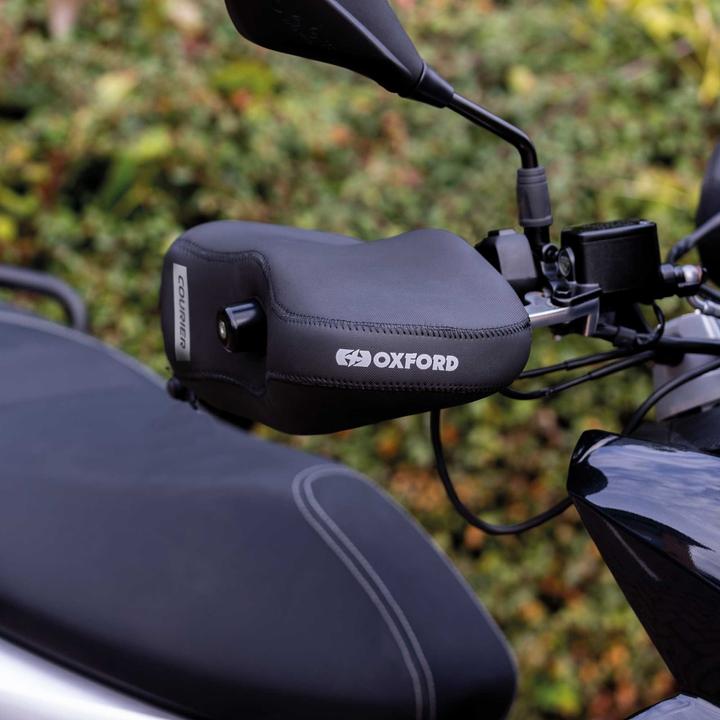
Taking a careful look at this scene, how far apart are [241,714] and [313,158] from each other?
1934 millimetres

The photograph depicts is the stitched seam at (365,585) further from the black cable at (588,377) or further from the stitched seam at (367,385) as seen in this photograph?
the stitched seam at (367,385)

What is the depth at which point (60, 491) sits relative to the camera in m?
1.17

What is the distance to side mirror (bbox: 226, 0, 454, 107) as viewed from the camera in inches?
30.0

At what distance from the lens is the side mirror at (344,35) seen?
2.50 feet

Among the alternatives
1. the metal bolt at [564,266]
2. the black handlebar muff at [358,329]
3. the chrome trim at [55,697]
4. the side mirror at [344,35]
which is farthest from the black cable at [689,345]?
the chrome trim at [55,697]

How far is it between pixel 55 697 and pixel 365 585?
0.35 m

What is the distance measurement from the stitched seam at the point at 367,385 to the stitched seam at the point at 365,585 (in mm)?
406

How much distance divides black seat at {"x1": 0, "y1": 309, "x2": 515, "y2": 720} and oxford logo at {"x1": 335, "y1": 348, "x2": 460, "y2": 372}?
42 centimetres

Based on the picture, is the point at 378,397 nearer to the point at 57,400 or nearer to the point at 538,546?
the point at 57,400

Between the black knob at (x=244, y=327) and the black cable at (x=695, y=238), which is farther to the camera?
the black cable at (x=695, y=238)

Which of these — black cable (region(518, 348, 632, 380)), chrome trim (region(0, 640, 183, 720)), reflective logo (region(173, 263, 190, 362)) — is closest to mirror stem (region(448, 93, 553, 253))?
black cable (region(518, 348, 632, 380))

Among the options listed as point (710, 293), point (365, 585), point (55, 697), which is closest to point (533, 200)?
point (710, 293)

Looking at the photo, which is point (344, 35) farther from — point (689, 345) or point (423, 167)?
point (423, 167)

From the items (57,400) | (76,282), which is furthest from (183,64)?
(57,400)
